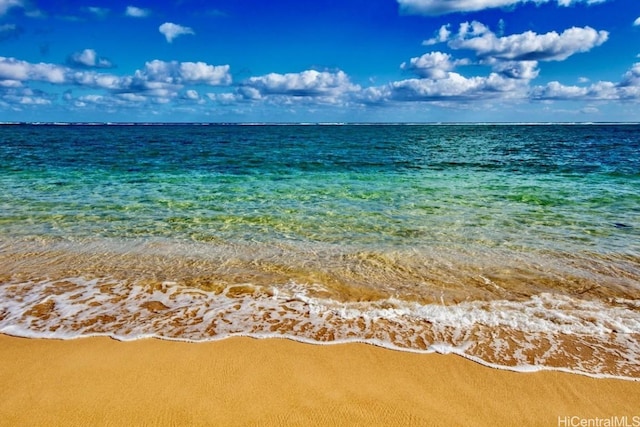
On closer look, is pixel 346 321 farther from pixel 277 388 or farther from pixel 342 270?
pixel 342 270

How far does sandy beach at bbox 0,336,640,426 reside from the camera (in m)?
3.35

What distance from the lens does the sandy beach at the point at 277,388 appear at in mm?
3346

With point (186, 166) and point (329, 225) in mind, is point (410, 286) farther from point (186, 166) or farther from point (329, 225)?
point (186, 166)

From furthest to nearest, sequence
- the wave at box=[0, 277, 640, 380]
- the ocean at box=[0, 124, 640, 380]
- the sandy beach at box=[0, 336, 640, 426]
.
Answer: the ocean at box=[0, 124, 640, 380] < the wave at box=[0, 277, 640, 380] < the sandy beach at box=[0, 336, 640, 426]

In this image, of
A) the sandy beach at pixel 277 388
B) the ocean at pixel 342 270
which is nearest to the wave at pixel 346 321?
the ocean at pixel 342 270

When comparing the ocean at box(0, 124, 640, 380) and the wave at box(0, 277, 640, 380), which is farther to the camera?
the ocean at box(0, 124, 640, 380)

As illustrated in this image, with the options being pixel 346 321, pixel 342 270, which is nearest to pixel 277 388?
pixel 346 321

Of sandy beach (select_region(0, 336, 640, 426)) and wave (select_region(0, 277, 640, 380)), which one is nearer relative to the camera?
sandy beach (select_region(0, 336, 640, 426))

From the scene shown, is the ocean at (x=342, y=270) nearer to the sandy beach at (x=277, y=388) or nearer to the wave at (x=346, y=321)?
the wave at (x=346, y=321)

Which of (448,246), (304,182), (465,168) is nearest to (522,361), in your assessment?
(448,246)

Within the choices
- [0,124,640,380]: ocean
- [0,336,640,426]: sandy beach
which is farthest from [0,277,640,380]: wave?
[0,336,640,426]: sandy beach

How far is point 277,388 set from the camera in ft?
12.1

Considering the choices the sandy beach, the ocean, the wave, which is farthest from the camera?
the ocean

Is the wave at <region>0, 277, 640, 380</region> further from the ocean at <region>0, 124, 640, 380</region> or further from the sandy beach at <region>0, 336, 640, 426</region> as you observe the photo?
the sandy beach at <region>0, 336, 640, 426</region>
